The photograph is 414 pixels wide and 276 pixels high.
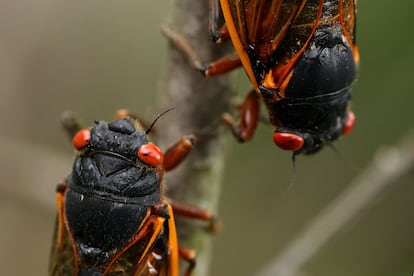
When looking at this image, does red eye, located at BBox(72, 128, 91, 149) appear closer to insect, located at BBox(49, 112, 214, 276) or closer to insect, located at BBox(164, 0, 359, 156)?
insect, located at BBox(49, 112, 214, 276)

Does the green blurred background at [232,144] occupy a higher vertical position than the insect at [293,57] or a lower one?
lower

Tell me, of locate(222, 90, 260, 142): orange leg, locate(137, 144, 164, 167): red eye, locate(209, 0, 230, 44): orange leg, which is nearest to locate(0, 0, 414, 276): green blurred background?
locate(222, 90, 260, 142): orange leg

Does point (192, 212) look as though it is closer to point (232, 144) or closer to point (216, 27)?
point (216, 27)

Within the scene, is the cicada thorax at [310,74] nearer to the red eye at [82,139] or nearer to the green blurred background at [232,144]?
the red eye at [82,139]

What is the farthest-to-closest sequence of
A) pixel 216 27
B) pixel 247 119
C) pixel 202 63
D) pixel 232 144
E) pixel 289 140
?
pixel 232 144
pixel 247 119
pixel 289 140
pixel 202 63
pixel 216 27

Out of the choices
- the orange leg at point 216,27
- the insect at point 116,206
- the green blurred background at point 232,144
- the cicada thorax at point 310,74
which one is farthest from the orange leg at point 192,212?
the green blurred background at point 232,144

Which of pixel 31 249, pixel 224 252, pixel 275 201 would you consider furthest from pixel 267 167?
pixel 31 249

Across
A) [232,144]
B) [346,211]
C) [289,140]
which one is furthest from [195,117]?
[232,144]
